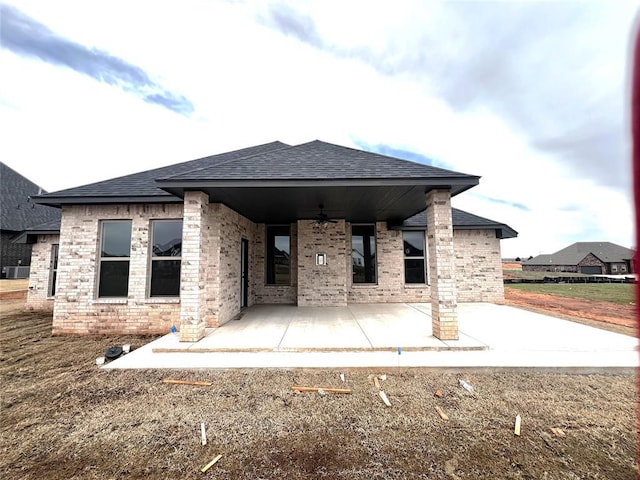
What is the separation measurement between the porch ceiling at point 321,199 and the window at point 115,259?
2391 millimetres

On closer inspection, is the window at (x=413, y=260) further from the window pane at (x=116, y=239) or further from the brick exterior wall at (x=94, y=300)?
the window pane at (x=116, y=239)

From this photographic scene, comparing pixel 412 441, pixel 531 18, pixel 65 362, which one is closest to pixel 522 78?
pixel 531 18

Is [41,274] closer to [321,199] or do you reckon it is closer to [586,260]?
[321,199]

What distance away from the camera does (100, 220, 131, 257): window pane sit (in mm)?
7379

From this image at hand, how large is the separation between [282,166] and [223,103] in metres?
8.59

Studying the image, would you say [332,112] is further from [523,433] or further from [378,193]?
[523,433]

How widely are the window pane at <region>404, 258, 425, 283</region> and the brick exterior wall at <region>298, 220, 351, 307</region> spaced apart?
2.56 m

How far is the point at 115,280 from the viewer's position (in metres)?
7.33

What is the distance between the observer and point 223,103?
12891mm

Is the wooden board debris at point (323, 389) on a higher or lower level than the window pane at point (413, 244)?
lower

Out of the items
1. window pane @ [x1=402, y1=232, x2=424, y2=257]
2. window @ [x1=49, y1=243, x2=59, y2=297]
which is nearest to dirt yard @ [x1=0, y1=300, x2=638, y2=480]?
window @ [x1=49, y1=243, x2=59, y2=297]

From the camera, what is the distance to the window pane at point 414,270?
10938 mm

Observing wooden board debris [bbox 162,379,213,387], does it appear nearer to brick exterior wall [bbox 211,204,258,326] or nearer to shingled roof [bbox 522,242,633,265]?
brick exterior wall [bbox 211,204,258,326]

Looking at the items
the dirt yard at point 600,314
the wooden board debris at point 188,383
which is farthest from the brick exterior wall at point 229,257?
the dirt yard at point 600,314
